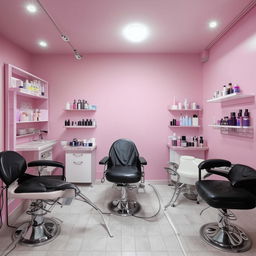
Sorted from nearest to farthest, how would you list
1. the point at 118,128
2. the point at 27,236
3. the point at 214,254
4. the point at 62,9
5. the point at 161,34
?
the point at 214,254 → the point at 27,236 → the point at 62,9 → the point at 161,34 → the point at 118,128

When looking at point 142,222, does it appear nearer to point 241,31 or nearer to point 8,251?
point 8,251

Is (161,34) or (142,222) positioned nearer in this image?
(142,222)

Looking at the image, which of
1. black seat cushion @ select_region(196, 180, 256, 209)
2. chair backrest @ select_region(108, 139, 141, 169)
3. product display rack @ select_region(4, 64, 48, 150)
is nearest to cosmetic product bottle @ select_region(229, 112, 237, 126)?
black seat cushion @ select_region(196, 180, 256, 209)

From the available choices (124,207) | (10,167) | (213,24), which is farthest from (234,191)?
(10,167)

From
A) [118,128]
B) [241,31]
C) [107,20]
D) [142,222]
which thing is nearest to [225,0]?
[241,31]

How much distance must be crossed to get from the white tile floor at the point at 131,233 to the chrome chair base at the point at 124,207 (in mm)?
87

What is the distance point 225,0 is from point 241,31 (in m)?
0.60

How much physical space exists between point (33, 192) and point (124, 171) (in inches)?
45.0

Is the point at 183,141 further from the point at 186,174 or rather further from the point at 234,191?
the point at 234,191

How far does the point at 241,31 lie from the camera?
2441 mm

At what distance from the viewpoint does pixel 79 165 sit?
10.8 feet

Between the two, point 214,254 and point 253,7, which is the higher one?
point 253,7

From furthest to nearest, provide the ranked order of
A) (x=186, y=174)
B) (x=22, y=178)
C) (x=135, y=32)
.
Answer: (x=135, y=32), (x=186, y=174), (x=22, y=178)

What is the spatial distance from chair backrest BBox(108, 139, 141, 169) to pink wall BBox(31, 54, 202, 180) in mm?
721
